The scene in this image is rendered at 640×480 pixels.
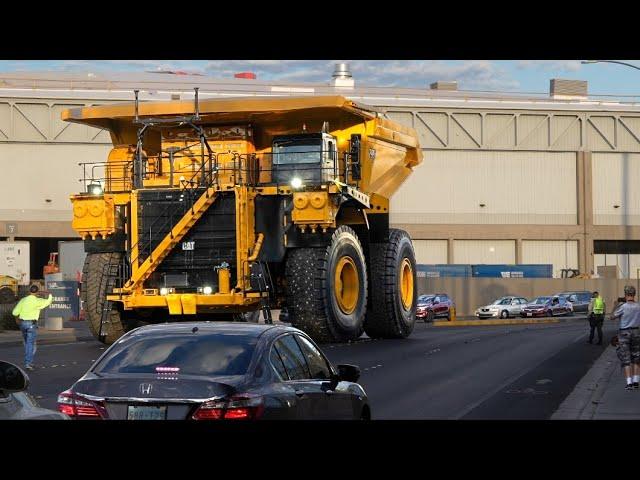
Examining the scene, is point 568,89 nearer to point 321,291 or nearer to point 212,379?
point 321,291

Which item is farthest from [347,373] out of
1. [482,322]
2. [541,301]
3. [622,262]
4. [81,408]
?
[622,262]

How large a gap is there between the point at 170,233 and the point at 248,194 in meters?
1.81

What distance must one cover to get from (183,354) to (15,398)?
9.86 feet

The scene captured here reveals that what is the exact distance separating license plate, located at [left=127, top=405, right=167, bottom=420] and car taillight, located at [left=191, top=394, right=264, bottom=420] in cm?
22

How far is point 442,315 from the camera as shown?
2480 inches

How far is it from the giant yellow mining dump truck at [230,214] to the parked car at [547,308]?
37.2 meters

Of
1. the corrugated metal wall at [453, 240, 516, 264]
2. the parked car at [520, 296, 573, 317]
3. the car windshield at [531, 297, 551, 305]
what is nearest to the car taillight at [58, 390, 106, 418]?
the parked car at [520, 296, 573, 317]

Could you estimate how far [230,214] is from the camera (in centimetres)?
2758

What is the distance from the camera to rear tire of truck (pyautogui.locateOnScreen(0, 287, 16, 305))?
5217cm

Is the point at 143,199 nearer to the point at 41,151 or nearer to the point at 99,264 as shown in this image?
the point at 99,264

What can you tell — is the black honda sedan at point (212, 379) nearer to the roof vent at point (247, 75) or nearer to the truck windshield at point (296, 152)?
the truck windshield at point (296, 152)

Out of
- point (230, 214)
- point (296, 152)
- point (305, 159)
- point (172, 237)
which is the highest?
point (296, 152)


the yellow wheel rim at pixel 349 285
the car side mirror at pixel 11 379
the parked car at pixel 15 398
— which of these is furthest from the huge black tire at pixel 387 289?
the car side mirror at pixel 11 379
